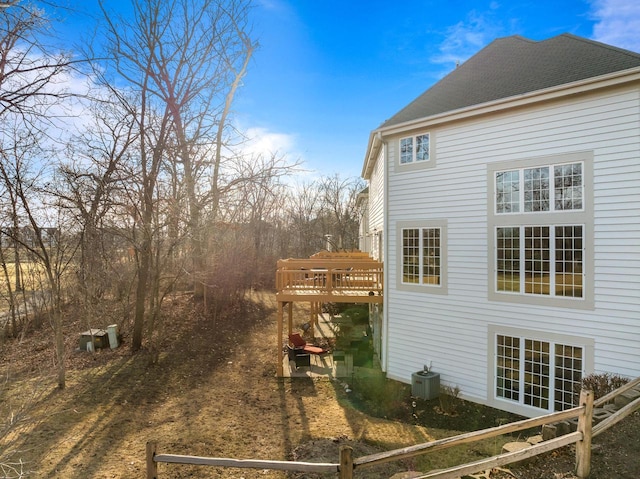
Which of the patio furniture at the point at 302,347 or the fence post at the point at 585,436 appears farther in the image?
the patio furniture at the point at 302,347

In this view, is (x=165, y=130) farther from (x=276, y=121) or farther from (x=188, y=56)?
(x=276, y=121)

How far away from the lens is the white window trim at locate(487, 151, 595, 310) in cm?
782

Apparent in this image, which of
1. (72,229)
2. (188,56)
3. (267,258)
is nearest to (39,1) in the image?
(72,229)

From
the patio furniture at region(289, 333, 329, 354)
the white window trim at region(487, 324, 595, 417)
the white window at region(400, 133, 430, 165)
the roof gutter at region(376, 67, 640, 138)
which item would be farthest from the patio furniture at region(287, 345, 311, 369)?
the roof gutter at region(376, 67, 640, 138)

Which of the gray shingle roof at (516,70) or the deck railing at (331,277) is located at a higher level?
the gray shingle roof at (516,70)

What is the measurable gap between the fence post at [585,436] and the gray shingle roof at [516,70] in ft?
22.0

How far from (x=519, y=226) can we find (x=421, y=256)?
2.61m

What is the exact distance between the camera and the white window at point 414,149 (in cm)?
1038

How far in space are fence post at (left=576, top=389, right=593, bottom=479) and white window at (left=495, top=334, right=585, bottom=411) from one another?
4.14 meters

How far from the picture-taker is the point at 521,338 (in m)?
8.72

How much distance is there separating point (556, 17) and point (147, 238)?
44.5 feet

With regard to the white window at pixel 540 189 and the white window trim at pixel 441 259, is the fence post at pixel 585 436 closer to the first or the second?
the white window at pixel 540 189

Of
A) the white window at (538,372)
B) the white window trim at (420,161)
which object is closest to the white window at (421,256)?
the white window trim at (420,161)

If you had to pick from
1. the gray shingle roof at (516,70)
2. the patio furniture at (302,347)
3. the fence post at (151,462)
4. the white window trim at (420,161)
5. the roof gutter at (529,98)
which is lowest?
the patio furniture at (302,347)
